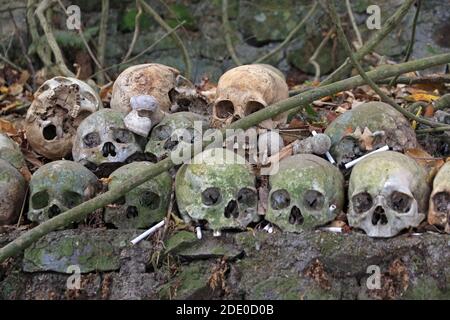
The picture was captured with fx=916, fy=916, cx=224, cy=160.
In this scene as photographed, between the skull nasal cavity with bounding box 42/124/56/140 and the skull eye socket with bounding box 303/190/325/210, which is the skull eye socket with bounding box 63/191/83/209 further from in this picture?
the skull eye socket with bounding box 303/190/325/210

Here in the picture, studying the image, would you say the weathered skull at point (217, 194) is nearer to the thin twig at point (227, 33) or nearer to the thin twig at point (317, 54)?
the thin twig at point (227, 33)

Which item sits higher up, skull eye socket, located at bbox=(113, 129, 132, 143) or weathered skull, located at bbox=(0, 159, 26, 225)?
skull eye socket, located at bbox=(113, 129, 132, 143)

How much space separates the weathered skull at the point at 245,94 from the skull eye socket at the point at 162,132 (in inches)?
10.2

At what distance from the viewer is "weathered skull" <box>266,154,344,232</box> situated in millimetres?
3852

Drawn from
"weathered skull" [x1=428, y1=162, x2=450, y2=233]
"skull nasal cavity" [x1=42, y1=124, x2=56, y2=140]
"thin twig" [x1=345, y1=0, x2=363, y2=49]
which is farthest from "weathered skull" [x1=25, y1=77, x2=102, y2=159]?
"thin twig" [x1=345, y1=0, x2=363, y2=49]

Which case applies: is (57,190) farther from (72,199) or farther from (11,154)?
(11,154)

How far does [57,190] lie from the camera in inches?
160

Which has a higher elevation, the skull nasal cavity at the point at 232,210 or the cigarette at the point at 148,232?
the skull nasal cavity at the point at 232,210

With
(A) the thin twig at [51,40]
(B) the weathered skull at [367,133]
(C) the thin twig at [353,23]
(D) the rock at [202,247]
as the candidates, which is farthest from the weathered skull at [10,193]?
(C) the thin twig at [353,23]

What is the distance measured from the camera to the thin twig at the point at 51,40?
5.67m

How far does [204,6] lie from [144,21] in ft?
1.53

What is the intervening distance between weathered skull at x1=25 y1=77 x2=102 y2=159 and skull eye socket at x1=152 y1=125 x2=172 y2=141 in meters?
0.47
